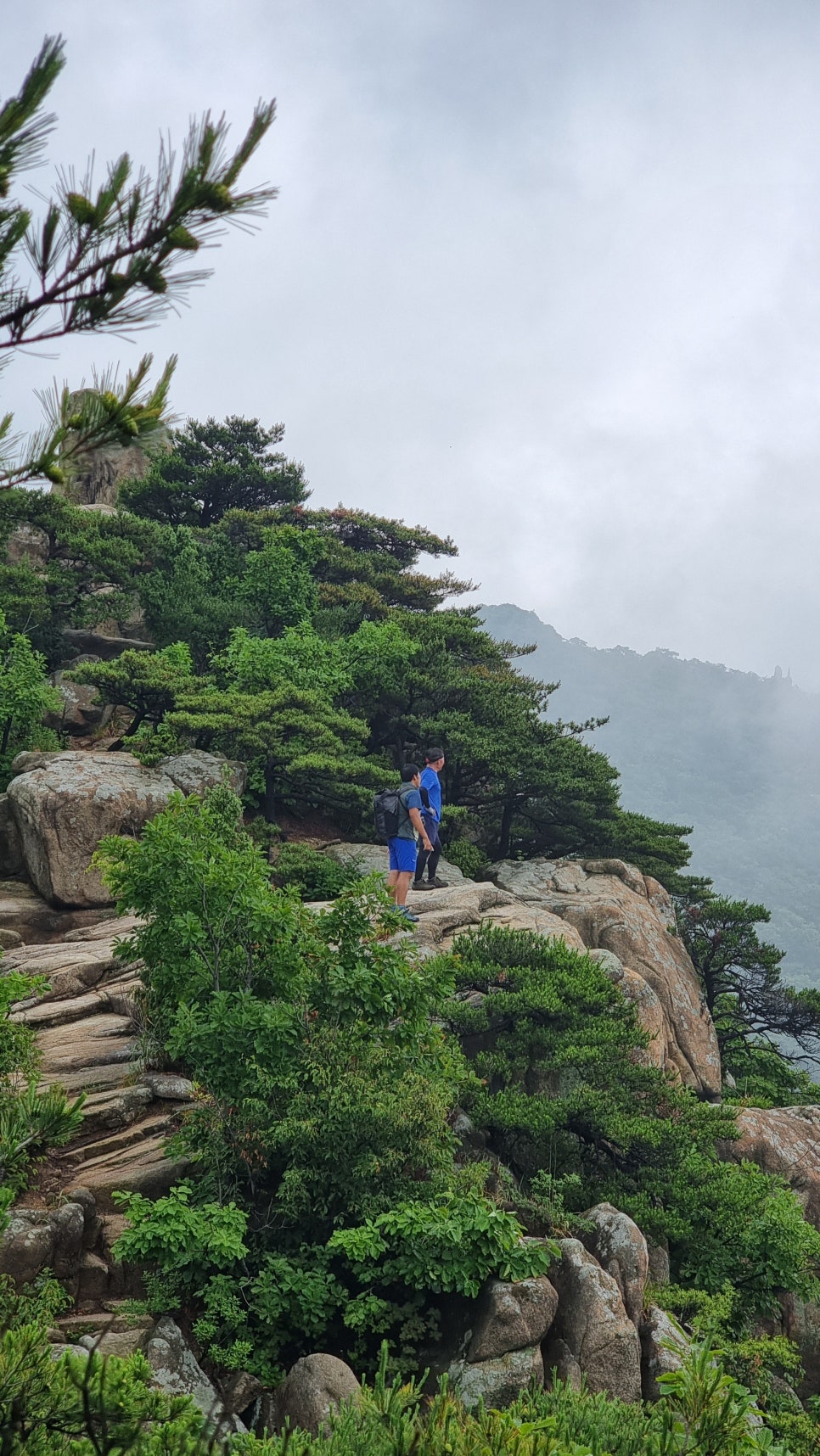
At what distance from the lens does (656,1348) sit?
6.84 meters

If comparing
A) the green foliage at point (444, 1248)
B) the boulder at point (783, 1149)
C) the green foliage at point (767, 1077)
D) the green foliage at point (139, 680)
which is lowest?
the green foliage at point (444, 1248)

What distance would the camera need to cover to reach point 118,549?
2041cm

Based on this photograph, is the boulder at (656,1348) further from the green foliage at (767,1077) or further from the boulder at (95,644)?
the boulder at (95,644)

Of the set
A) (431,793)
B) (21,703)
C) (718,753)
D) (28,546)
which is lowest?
(21,703)

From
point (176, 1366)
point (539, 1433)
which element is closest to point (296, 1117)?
point (176, 1366)

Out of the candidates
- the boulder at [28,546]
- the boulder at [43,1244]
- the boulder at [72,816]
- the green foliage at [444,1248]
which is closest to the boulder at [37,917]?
the boulder at [72,816]

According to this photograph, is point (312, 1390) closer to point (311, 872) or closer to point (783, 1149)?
point (783, 1149)

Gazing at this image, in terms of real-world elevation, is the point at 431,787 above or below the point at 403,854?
above

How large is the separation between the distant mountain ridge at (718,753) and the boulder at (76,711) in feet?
194

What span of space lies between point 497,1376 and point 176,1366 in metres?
1.96

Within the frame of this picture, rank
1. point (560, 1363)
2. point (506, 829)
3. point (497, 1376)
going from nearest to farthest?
point (497, 1376), point (560, 1363), point (506, 829)

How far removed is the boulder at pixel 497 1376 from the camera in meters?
5.95

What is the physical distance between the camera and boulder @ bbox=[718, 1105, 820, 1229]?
11.7 m

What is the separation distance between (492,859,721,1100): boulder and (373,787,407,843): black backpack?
152 inches
